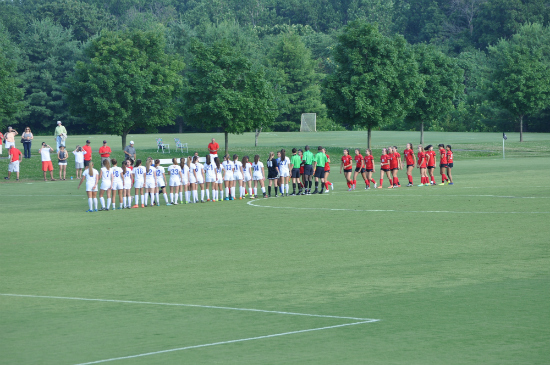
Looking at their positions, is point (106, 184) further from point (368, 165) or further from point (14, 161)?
point (14, 161)

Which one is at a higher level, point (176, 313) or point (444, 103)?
point (444, 103)

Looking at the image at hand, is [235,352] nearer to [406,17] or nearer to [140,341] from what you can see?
[140,341]

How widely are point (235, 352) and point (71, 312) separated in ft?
10.9

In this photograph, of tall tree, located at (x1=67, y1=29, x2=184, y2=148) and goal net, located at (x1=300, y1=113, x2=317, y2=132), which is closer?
tall tree, located at (x1=67, y1=29, x2=184, y2=148)

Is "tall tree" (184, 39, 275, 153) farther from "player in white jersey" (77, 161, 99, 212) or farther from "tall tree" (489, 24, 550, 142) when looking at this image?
"tall tree" (489, 24, 550, 142)

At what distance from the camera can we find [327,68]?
115 m

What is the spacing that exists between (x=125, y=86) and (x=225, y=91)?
7.96 meters

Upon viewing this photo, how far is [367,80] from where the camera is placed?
50.9m

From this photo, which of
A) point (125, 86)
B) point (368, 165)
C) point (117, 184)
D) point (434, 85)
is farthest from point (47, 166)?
point (434, 85)

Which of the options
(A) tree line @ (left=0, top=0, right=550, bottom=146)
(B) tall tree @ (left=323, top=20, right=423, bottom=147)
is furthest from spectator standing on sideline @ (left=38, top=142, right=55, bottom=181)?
(B) tall tree @ (left=323, top=20, right=423, bottom=147)

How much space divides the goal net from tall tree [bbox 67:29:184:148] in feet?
141

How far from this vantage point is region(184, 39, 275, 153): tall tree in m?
47.5

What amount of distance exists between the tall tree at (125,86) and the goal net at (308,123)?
141 ft

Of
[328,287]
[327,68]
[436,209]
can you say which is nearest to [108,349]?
[328,287]
